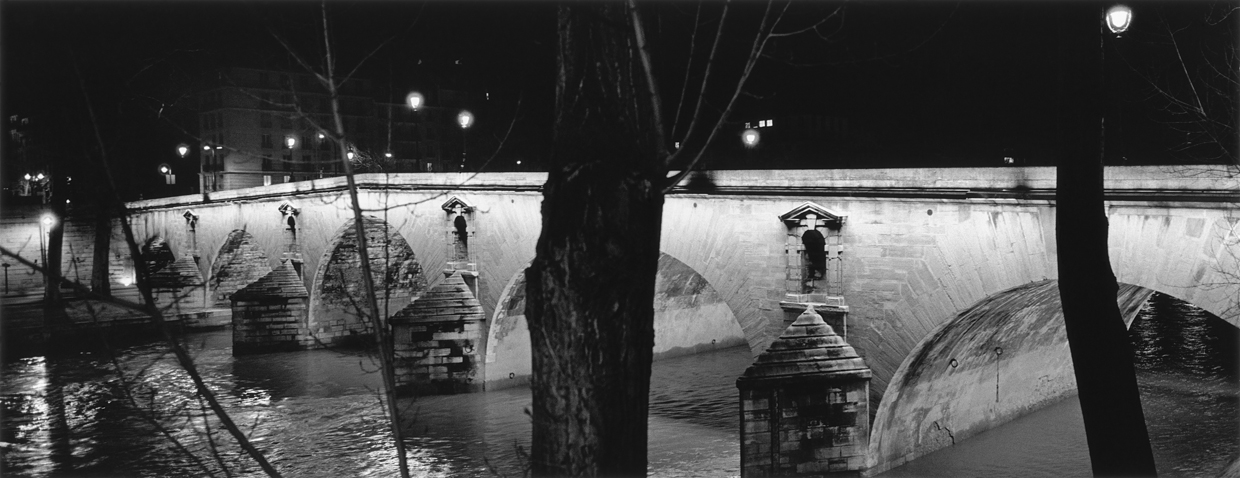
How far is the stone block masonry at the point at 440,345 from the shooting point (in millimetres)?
20391

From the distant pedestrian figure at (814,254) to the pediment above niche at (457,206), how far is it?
9.46 metres

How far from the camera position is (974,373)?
600 inches

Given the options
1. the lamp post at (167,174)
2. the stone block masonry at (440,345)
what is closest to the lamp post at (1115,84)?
the stone block masonry at (440,345)

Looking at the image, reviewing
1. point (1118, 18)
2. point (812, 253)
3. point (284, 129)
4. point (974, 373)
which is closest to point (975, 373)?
point (974, 373)

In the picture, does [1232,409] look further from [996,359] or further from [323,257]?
[323,257]

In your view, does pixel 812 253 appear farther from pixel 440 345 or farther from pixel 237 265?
pixel 237 265

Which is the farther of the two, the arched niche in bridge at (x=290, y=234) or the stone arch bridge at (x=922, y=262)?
the arched niche in bridge at (x=290, y=234)

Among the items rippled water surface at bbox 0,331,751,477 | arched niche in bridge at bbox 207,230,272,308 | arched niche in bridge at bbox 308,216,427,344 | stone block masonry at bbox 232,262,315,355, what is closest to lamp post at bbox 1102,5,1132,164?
rippled water surface at bbox 0,331,751,477

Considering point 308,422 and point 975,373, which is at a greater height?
point 975,373

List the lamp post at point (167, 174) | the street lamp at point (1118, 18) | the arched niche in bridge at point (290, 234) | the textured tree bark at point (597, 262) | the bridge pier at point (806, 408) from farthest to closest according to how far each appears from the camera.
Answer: the lamp post at point (167, 174), the arched niche in bridge at point (290, 234), the bridge pier at point (806, 408), the street lamp at point (1118, 18), the textured tree bark at point (597, 262)

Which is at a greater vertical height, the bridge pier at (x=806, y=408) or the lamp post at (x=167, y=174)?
the lamp post at (x=167, y=174)

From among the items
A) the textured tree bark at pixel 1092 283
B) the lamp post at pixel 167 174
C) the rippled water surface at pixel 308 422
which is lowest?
the rippled water surface at pixel 308 422

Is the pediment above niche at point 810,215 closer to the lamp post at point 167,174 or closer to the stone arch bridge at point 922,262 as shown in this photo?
the stone arch bridge at point 922,262

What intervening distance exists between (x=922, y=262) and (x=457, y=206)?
1197 cm
